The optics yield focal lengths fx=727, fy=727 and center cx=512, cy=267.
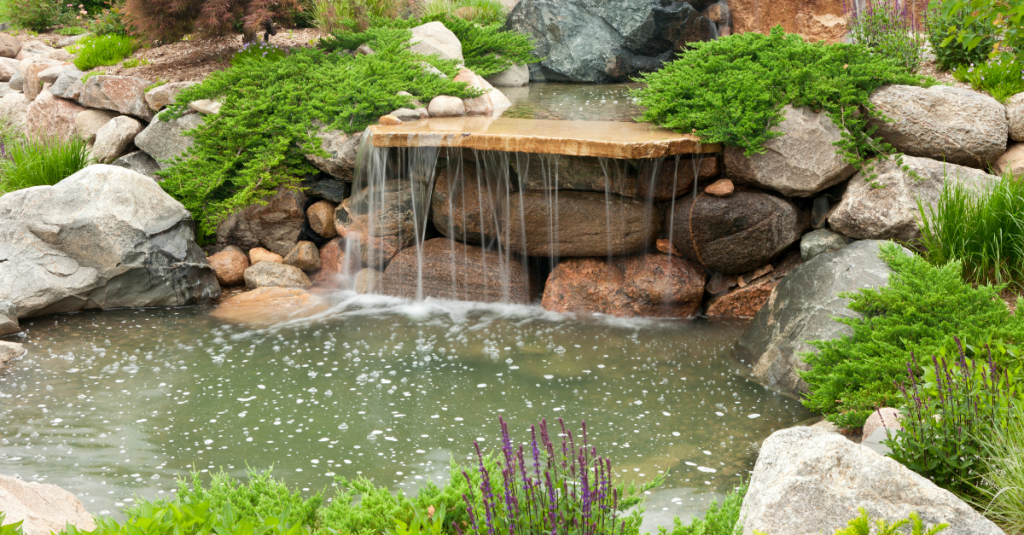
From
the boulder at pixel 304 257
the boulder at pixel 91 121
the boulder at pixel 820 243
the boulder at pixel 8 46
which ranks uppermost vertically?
the boulder at pixel 8 46

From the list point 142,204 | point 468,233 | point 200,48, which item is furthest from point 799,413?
point 200,48

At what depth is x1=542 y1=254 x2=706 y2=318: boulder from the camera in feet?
23.5

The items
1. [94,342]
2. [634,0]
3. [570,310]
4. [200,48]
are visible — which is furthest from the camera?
[634,0]

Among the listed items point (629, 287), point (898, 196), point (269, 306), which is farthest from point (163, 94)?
point (898, 196)

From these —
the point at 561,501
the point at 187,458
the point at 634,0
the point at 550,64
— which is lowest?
the point at 187,458

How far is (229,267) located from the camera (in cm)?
809

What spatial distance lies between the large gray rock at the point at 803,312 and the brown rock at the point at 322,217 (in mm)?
4717

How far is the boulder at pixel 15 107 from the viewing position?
1077 centimetres

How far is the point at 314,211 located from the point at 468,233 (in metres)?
1.90

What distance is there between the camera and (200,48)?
10805 millimetres

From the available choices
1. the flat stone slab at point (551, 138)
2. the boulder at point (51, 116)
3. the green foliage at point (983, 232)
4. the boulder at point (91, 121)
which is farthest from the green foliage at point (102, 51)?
the green foliage at point (983, 232)

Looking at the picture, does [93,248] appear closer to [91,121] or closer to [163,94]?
[163,94]

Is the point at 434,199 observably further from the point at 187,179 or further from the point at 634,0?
the point at 634,0

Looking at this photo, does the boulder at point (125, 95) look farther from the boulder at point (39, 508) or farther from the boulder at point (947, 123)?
the boulder at point (947, 123)
